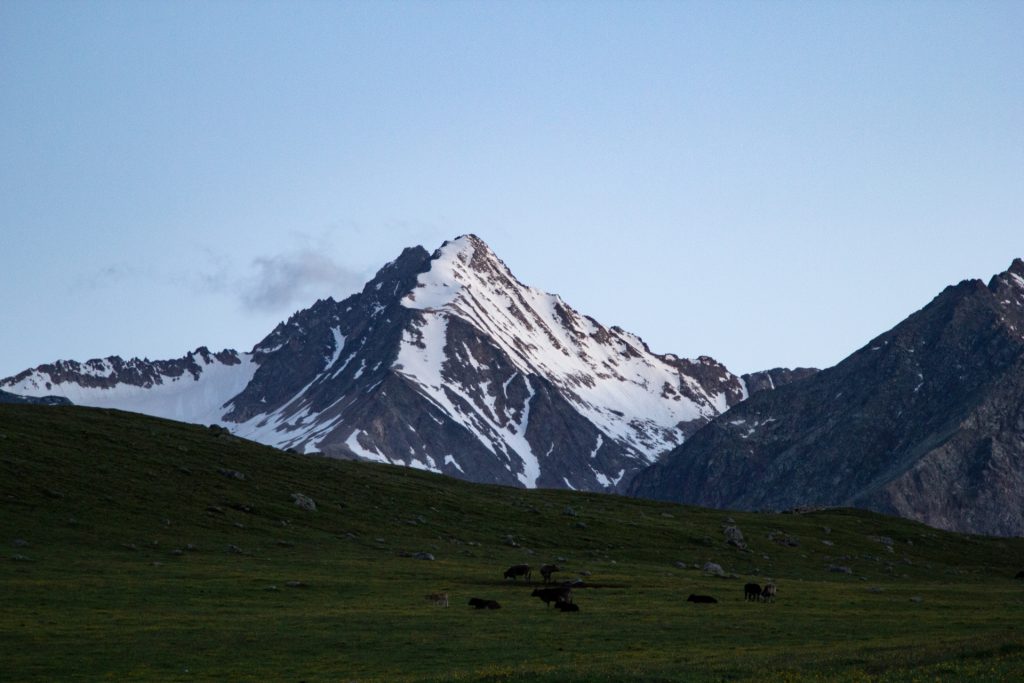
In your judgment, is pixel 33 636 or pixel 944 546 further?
pixel 944 546

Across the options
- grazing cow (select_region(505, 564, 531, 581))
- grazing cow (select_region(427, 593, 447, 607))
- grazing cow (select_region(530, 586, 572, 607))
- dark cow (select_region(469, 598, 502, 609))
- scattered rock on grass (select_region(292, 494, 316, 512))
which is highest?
scattered rock on grass (select_region(292, 494, 316, 512))

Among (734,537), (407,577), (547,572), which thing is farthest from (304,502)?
(734,537)

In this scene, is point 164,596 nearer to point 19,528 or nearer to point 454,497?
point 19,528

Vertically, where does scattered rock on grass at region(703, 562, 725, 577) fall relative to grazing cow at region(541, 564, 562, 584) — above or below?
below

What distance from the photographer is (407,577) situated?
→ 78.0 metres

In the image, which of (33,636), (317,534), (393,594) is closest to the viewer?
(33,636)

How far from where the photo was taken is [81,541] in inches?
3196

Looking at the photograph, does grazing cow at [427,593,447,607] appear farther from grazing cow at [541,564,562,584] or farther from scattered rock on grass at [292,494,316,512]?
scattered rock on grass at [292,494,316,512]

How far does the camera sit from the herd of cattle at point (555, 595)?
215 ft

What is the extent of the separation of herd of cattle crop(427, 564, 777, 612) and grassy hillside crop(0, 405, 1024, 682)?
94 centimetres

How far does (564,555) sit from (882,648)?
49278mm

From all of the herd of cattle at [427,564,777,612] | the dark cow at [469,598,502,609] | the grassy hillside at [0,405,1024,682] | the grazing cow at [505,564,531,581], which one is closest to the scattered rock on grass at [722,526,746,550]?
the grassy hillside at [0,405,1024,682]

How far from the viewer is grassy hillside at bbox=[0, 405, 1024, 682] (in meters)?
47.6

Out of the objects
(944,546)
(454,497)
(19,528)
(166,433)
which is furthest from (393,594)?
(944,546)
